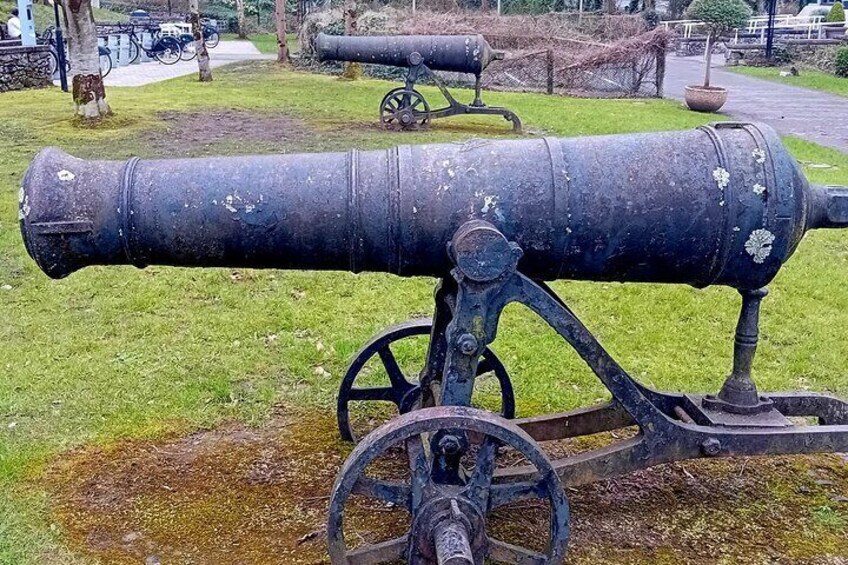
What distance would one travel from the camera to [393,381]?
4027mm

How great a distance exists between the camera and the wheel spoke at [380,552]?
2.98 metres

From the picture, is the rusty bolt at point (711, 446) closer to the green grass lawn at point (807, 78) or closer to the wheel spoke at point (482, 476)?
the wheel spoke at point (482, 476)

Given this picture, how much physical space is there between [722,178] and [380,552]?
5.73 ft

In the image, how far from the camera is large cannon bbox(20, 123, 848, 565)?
2.95 m

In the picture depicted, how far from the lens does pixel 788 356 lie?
5242mm

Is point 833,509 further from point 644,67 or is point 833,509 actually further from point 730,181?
point 644,67

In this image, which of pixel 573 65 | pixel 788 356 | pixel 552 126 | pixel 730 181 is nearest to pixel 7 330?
pixel 730 181

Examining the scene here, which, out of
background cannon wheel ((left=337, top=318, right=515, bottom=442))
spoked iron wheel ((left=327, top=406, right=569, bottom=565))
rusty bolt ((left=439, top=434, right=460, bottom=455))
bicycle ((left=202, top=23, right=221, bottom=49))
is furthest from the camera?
bicycle ((left=202, top=23, right=221, bottom=49))

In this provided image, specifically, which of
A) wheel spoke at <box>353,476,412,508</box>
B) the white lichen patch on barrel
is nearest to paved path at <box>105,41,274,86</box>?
the white lichen patch on barrel

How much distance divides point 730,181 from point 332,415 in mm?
2279

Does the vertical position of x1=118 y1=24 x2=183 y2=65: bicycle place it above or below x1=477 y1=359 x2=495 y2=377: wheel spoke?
above

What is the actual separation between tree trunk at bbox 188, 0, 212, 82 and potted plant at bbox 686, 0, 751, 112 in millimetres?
10124

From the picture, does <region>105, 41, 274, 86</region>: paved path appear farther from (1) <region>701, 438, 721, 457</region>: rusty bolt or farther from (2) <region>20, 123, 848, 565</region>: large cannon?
(1) <region>701, 438, 721, 457</region>: rusty bolt

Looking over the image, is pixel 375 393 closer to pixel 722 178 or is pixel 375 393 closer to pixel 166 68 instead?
pixel 722 178
